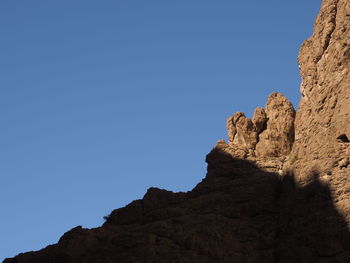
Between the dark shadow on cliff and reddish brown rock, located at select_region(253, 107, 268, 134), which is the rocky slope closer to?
the dark shadow on cliff

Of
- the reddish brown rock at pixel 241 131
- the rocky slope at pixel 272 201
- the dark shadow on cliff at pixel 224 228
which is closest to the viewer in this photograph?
the dark shadow on cliff at pixel 224 228

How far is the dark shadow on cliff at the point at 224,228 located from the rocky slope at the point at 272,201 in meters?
0.06

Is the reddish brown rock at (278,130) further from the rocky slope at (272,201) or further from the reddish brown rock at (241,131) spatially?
the reddish brown rock at (241,131)

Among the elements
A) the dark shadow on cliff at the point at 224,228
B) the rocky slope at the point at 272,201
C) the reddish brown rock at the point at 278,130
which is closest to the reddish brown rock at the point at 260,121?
the reddish brown rock at the point at 278,130

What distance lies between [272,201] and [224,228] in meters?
4.72

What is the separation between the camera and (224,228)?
121 ft

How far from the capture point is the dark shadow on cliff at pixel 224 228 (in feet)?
108

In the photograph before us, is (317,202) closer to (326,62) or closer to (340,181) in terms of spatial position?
(340,181)

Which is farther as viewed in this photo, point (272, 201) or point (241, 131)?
point (241, 131)

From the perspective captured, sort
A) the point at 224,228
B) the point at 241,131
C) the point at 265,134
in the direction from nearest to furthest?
the point at 224,228
the point at 265,134
the point at 241,131

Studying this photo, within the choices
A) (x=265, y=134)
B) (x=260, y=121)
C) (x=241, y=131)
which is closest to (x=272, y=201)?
(x=265, y=134)

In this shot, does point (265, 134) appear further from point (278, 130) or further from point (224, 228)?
point (224, 228)

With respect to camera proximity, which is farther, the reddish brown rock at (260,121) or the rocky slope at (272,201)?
the reddish brown rock at (260,121)

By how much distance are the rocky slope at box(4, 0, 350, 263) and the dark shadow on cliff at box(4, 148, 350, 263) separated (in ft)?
0.21
